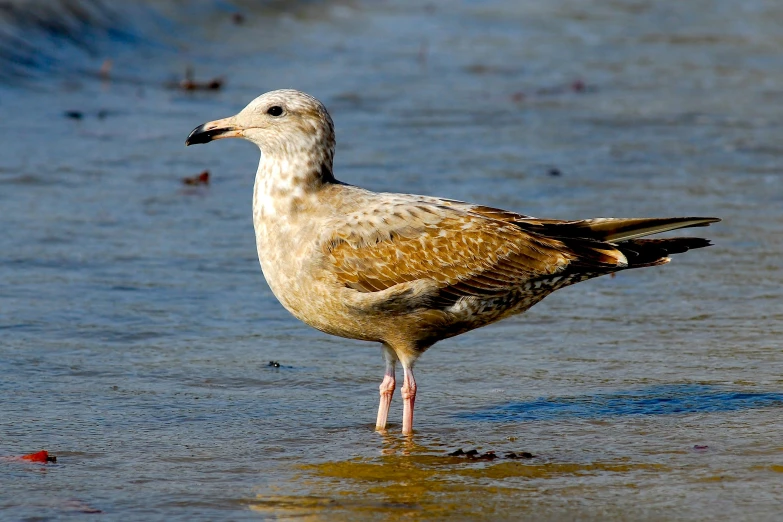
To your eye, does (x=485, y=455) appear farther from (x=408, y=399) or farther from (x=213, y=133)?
(x=213, y=133)

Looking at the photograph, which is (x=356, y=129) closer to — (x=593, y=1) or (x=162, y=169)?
(x=162, y=169)

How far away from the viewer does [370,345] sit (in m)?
8.38

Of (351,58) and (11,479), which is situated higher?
(351,58)

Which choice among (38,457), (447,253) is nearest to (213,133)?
(447,253)

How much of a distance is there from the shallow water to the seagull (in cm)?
53

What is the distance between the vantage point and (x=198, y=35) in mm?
18344

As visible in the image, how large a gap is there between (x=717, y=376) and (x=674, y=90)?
31.3ft

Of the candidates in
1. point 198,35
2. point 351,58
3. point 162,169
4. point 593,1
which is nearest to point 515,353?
point 162,169

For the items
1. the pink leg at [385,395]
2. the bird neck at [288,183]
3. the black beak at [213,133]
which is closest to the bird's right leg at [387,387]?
the pink leg at [385,395]

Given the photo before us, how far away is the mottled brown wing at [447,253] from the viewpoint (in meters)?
6.93

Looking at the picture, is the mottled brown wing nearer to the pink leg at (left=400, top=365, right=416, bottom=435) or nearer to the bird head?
the pink leg at (left=400, top=365, right=416, bottom=435)

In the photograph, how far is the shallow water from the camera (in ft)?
19.6

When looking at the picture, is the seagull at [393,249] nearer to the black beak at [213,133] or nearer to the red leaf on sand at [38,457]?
the black beak at [213,133]

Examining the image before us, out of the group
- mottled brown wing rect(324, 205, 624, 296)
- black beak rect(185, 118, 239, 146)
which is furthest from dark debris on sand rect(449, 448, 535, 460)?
black beak rect(185, 118, 239, 146)
